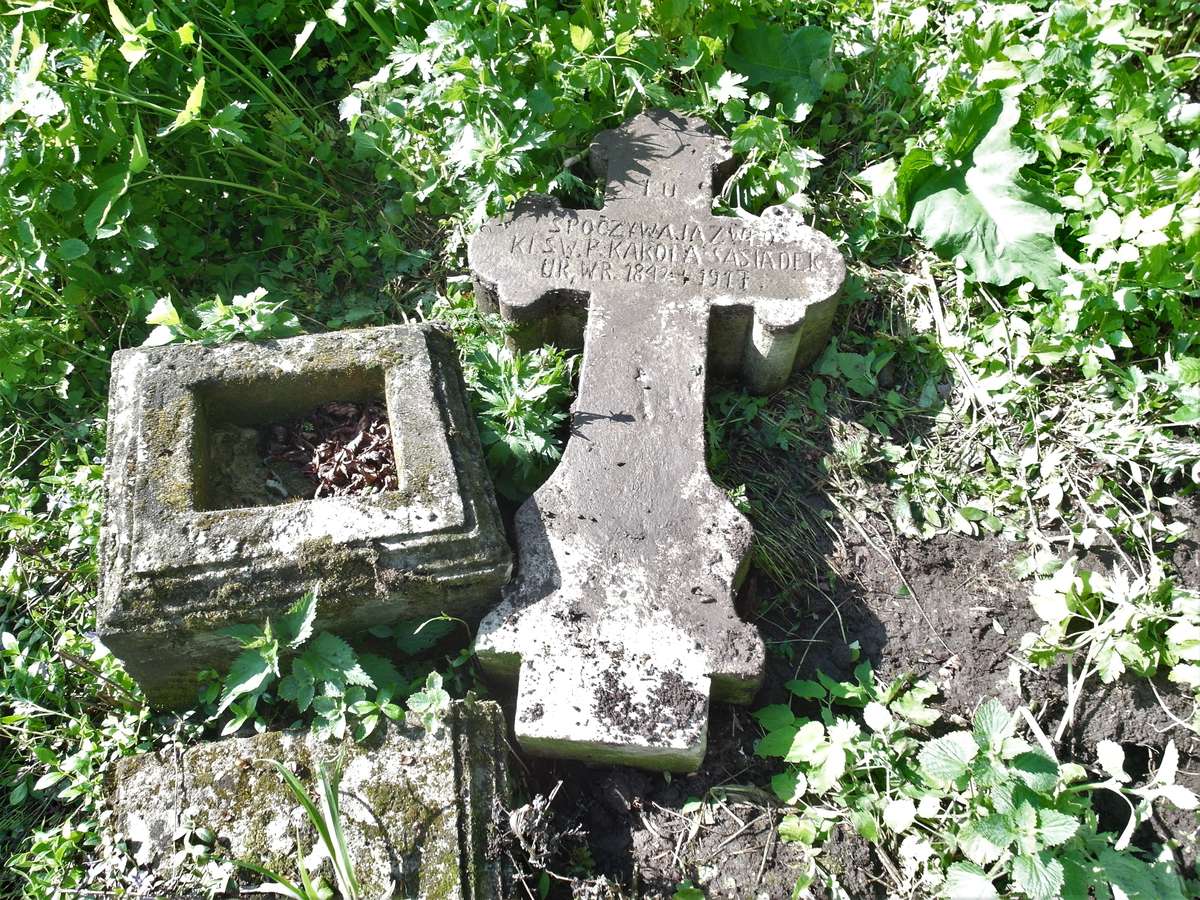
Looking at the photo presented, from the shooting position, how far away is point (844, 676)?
8.68ft

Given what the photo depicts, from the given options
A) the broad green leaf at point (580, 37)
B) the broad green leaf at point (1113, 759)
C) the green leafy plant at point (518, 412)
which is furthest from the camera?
the broad green leaf at point (580, 37)

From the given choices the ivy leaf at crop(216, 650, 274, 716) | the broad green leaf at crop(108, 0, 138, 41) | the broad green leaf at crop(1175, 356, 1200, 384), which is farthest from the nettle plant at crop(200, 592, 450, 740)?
the broad green leaf at crop(1175, 356, 1200, 384)

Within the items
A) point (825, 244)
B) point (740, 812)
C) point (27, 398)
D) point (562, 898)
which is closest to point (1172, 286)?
point (825, 244)

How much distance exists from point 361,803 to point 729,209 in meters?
2.25

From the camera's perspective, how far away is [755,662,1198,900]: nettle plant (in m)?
2.08

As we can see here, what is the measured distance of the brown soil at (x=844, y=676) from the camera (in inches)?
92.0

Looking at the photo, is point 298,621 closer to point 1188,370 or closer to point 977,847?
point 977,847

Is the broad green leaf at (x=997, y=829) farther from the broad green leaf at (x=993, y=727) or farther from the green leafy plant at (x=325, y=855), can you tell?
the green leafy plant at (x=325, y=855)

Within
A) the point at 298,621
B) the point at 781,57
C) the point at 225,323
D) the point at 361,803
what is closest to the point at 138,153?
the point at 225,323

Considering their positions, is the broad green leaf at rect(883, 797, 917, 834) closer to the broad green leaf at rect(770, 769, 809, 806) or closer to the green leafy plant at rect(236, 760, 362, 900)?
the broad green leaf at rect(770, 769, 809, 806)

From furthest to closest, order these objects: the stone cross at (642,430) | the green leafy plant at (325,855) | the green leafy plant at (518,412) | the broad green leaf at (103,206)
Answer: the broad green leaf at (103,206)
the green leafy plant at (518,412)
the stone cross at (642,430)
the green leafy plant at (325,855)

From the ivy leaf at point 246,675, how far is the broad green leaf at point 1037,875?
182 centimetres

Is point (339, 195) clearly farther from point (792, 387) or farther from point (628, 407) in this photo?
point (792, 387)

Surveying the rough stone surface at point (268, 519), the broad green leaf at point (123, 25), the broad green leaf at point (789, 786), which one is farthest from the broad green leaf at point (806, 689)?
the broad green leaf at point (123, 25)
